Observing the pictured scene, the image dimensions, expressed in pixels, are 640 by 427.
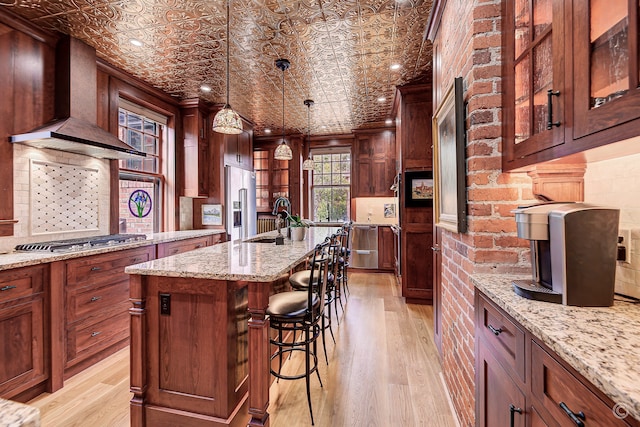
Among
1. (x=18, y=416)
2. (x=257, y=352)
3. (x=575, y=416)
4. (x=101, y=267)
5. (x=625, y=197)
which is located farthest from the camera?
(x=101, y=267)

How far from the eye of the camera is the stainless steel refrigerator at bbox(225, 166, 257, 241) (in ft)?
16.0

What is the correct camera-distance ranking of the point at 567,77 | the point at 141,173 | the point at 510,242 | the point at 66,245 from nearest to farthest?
the point at 567,77
the point at 510,242
the point at 66,245
the point at 141,173

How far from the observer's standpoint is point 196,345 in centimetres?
166

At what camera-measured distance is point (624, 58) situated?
0.79 metres

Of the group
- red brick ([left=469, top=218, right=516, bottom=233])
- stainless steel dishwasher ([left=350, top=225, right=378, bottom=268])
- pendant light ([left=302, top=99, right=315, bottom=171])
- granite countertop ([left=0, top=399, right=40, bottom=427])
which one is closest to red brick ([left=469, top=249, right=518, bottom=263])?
red brick ([left=469, top=218, right=516, bottom=233])

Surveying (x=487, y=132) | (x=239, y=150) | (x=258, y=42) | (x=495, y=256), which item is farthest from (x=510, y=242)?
(x=239, y=150)

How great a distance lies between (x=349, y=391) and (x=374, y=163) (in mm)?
4751

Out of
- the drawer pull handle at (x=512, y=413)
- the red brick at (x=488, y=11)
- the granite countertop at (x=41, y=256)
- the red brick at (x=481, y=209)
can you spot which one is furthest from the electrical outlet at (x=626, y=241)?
the granite countertop at (x=41, y=256)

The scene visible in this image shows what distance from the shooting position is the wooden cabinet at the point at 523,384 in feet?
2.14

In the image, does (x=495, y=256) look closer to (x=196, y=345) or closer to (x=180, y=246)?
(x=196, y=345)

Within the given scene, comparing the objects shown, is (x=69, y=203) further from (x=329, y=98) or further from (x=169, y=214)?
(x=329, y=98)

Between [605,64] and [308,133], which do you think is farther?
[308,133]

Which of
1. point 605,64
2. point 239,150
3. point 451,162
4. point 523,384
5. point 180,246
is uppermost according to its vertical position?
point 239,150

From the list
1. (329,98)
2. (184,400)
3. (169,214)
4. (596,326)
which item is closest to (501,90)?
(596,326)
